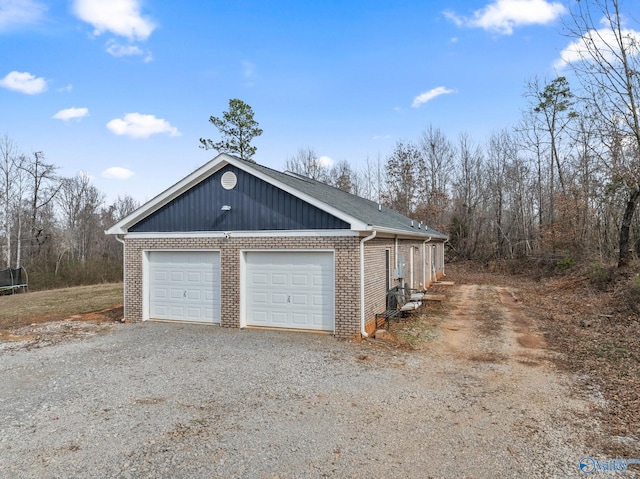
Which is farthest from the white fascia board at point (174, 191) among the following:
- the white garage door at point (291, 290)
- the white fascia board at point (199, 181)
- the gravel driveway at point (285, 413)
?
the gravel driveway at point (285, 413)

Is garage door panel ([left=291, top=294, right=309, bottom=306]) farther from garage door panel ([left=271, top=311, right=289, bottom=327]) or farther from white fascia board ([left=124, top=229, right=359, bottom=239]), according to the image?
white fascia board ([left=124, top=229, right=359, bottom=239])

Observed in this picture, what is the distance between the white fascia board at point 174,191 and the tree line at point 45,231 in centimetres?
1789

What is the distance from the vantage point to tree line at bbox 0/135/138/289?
2592 centimetres

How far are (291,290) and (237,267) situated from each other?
155cm

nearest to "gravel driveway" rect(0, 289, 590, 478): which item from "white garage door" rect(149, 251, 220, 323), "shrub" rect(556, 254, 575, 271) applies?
"white garage door" rect(149, 251, 220, 323)

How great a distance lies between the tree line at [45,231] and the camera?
1021 inches

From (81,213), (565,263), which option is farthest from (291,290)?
(81,213)

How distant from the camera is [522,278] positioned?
24.3 m

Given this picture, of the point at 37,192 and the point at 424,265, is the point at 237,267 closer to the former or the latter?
the point at 424,265

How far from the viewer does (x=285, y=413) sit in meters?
5.05

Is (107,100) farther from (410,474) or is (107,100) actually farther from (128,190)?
(128,190)

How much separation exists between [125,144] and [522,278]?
25.4m

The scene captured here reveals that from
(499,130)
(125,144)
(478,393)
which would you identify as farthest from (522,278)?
(125,144)

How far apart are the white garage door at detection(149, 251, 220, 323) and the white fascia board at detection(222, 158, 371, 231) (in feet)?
7.94
